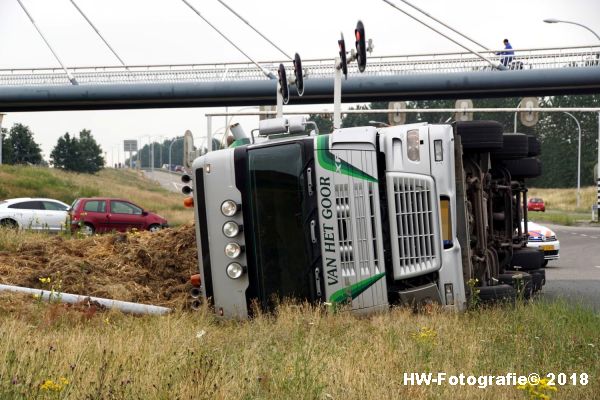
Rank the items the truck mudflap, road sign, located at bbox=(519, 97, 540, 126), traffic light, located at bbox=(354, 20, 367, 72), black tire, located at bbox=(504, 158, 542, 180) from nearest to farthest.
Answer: the truck mudflap → traffic light, located at bbox=(354, 20, 367, 72) → black tire, located at bbox=(504, 158, 542, 180) → road sign, located at bbox=(519, 97, 540, 126)

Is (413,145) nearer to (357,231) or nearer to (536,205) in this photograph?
(357,231)

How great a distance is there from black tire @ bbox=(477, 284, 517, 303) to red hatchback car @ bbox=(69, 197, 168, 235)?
23052mm

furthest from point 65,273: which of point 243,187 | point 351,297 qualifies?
point 351,297

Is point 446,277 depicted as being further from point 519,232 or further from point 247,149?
point 519,232

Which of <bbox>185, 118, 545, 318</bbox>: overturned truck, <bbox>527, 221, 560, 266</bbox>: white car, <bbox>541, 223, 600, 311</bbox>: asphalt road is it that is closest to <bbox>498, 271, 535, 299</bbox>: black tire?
<bbox>541, 223, 600, 311</bbox>: asphalt road

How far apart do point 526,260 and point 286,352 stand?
737 cm

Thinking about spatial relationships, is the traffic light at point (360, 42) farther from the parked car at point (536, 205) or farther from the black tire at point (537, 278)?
the parked car at point (536, 205)

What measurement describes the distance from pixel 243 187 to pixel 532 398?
5146 mm

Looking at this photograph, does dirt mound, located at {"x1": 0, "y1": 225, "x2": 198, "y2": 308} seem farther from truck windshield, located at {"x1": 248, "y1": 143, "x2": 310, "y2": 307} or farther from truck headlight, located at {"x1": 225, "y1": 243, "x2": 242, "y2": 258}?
truck windshield, located at {"x1": 248, "y1": 143, "x2": 310, "y2": 307}

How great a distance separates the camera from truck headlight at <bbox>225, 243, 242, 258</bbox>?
1038cm

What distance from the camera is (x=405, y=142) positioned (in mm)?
10367

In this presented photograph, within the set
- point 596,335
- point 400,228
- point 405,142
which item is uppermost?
point 405,142

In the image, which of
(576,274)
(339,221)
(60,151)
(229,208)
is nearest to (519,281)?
(339,221)

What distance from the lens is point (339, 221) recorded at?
1012 centimetres
